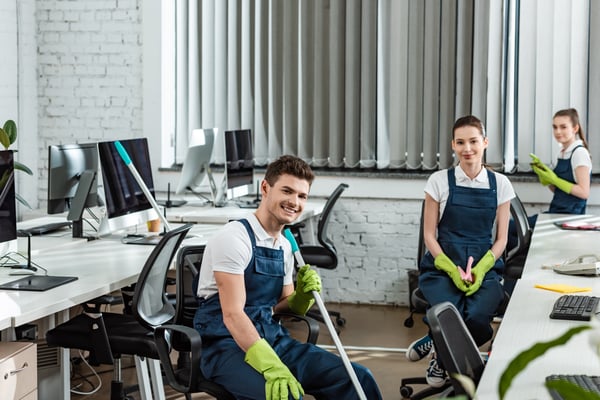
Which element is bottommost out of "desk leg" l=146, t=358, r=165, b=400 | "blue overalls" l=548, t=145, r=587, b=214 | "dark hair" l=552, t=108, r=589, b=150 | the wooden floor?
the wooden floor

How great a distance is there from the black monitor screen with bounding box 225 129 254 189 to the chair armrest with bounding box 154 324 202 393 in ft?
9.10

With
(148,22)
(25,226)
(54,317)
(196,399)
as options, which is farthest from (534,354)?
(148,22)

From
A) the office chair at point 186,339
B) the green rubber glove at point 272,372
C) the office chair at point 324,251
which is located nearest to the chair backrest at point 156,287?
the office chair at point 186,339

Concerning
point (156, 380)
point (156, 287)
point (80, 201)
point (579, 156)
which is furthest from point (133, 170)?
point (579, 156)

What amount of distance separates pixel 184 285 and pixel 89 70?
12.6ft

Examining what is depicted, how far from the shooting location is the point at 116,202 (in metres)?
4.37

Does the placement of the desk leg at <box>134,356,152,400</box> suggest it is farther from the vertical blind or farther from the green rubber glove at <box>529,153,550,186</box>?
the vertical blind

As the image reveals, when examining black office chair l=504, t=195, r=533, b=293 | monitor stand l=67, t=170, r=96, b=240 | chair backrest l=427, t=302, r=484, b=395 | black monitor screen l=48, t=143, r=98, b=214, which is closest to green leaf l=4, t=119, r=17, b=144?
black monitor screen l=48, t=143, r=98, b=214

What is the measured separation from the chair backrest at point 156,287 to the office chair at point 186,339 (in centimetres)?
11

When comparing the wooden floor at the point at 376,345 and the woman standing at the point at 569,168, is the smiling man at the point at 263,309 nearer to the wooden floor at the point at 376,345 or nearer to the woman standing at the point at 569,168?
the wooden floor at the point at 376,345

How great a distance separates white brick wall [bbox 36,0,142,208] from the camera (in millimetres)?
6531

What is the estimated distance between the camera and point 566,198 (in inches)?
219

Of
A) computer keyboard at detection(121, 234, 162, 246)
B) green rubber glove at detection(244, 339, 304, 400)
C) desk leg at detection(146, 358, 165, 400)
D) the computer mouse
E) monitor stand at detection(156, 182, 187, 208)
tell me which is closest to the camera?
green rubber glove at detection(244, 339, 304, 400)

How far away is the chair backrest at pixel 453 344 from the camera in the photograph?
6.86 feet
